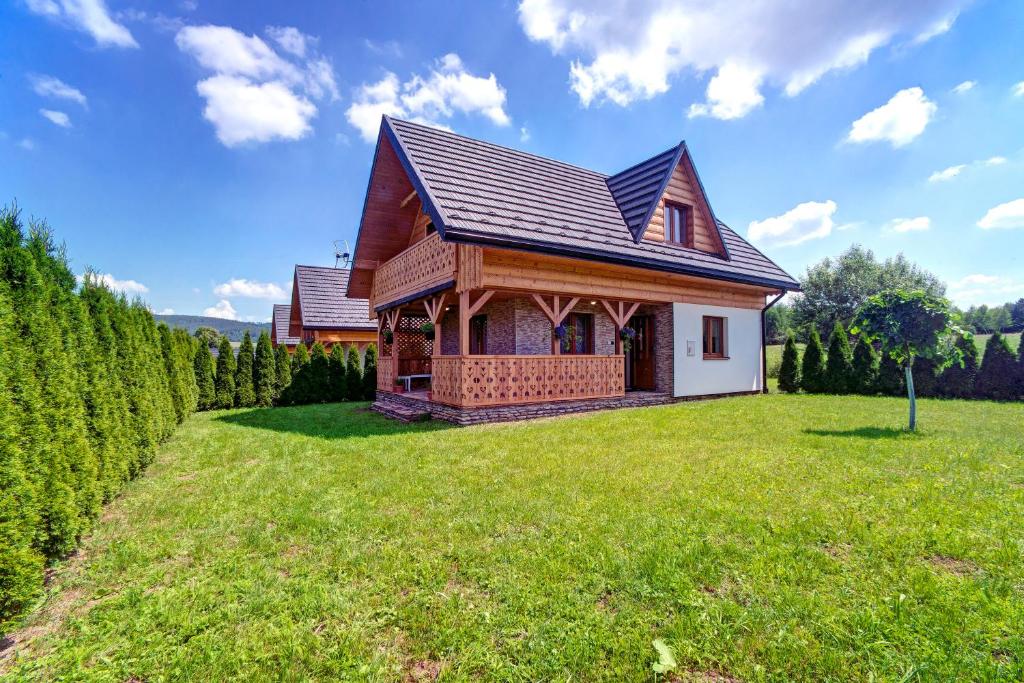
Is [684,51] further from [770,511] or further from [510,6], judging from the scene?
[770,511]

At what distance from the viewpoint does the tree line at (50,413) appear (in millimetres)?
2379

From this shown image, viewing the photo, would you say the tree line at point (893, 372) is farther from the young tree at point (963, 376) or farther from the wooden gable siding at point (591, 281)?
the wooden gable siding at point (591, 281)

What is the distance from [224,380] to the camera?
43.3 ft

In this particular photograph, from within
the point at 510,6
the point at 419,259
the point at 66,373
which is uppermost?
the point at 510,6

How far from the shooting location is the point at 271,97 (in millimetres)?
8234

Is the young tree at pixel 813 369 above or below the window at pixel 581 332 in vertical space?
below

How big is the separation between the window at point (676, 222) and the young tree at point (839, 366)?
21.1 feet

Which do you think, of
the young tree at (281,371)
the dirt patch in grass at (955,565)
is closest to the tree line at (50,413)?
the dirt patch in grass at (955,565)

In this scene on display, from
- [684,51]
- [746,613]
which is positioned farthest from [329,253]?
[746,613]

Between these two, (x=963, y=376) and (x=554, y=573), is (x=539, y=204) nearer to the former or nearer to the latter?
(x=554, y=573)

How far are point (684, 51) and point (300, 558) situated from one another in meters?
9.92

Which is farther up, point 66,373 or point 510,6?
point 510,6

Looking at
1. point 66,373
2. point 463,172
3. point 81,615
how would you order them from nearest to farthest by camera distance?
1. point 81,615
2. point 66,373
3. point 463,172

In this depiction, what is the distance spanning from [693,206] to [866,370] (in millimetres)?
8045
